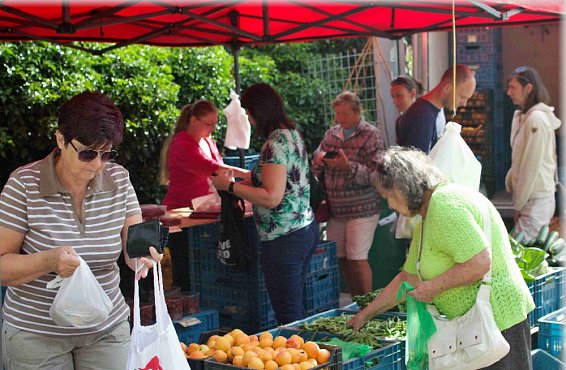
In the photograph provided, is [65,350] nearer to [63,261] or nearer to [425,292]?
[63,261]

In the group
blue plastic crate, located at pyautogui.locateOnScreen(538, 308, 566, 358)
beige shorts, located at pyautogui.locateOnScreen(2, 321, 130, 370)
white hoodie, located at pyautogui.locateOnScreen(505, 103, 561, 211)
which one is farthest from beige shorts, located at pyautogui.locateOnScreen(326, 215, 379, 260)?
beige shorts, located at pyautogui.locateOnScreen(2, 321, 130, 370)

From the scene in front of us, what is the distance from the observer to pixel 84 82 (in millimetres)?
8203

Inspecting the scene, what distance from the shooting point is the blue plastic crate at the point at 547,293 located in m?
5.16

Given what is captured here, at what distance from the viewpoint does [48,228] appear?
119 inches

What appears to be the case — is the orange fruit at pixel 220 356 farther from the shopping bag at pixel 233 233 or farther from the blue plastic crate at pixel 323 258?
the blue plastic crate at pixel 323 258

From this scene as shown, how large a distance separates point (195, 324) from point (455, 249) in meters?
2.44

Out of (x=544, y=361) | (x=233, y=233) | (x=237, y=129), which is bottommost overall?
(x=544, y=361)

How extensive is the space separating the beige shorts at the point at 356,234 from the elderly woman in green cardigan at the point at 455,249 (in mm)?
3108

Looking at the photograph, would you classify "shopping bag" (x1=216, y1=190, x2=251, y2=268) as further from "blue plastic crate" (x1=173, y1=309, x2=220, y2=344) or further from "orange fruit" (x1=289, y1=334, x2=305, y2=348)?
"orange fruit" (x1=289, y1=334, x2=305, y2=348)

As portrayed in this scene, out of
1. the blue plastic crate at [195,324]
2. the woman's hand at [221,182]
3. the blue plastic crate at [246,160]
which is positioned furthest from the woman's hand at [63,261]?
the blue plastic crate at [246,160]

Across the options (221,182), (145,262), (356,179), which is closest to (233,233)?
(221,182)

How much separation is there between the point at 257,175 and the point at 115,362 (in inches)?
83.6

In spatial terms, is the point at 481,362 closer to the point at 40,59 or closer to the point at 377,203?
the point at 377,203

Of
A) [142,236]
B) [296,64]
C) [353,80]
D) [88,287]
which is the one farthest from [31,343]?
[296,64]
